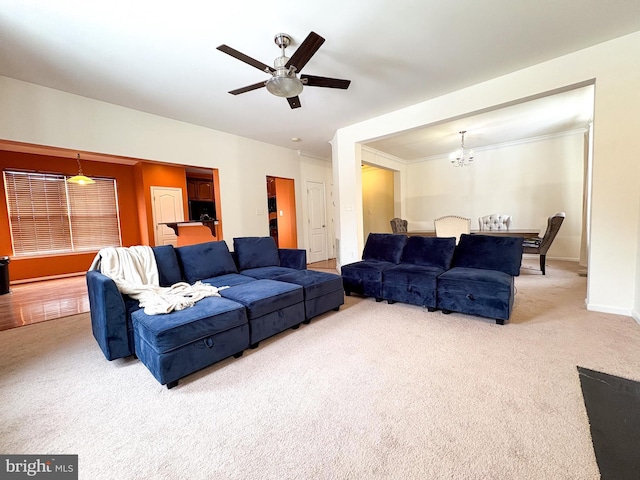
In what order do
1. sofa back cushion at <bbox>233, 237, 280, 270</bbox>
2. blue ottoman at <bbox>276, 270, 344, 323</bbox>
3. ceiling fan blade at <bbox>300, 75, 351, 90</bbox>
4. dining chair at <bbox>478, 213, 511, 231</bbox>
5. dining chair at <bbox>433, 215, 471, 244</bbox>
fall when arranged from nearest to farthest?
ceiling fan blade at <bbox>300, 75, 351, 90</bbox>, blue ottoman at <bbox>276, 270, 344, 323</bbox>, sofa back cushion at <bbox>233, 237, 280, 270</bbox>, dining chair at <bbox>433, 215, 471, 244</bbox>, dining chair at <bbox>478, 213, 511, 231</bbox>

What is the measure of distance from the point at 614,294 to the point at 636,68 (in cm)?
226

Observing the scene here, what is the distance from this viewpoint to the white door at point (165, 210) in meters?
6.16

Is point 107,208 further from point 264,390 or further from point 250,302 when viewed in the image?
point 264,390

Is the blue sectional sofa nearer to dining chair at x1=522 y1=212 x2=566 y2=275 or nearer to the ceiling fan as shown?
the ceiling fan

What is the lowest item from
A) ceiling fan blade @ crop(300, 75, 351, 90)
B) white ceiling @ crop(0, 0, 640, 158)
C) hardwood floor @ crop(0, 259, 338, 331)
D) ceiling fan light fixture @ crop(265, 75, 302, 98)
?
hardwood floor @ crop(0, 259, 338, 331)

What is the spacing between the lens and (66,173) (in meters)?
5.80

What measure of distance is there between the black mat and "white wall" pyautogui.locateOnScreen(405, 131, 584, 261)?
5.28 m

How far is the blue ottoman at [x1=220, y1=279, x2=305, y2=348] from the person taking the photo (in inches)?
90.7

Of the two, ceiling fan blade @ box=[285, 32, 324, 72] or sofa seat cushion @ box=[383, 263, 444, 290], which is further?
sofa seat cushion @ box=[383, 263, 444, 290]

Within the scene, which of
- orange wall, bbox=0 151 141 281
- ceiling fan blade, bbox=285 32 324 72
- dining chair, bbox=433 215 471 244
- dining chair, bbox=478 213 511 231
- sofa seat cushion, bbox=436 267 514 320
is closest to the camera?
ceiling fan blade, bbox=285 32 324 72

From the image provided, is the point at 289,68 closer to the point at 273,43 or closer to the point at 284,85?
the point at 284,85

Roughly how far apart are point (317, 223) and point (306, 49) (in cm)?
479

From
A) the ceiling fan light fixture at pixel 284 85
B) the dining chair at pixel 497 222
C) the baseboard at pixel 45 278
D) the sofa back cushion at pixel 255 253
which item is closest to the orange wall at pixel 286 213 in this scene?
the sofa back cushion at pixel 255 253

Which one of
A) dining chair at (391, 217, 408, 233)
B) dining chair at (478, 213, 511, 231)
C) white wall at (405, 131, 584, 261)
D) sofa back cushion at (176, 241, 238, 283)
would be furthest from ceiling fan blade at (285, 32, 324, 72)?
white wall at (405, 131, 584, 261)
